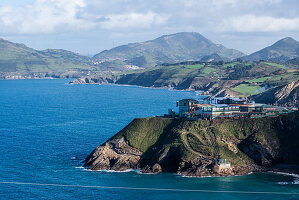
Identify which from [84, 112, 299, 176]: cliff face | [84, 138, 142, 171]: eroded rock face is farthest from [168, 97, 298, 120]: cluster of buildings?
[84, 138, 142, 171]: eroded rock face

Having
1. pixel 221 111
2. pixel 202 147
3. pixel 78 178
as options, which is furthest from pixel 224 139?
pixel 78 178

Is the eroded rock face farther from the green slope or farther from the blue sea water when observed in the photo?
the blue sea water

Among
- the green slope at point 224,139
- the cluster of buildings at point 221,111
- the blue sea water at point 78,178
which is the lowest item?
the blue sea water at point 78,178

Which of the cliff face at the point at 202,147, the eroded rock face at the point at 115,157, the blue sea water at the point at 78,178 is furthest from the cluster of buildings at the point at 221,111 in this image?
the blue sea water at the point at 78,178

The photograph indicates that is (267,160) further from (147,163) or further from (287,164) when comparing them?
(147,163)

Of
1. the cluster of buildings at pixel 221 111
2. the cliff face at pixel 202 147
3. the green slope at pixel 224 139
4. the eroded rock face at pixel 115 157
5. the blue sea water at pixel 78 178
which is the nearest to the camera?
the blue sea water at pixel 78 178

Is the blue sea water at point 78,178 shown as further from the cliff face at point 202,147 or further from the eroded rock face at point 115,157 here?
the cliff face at point 202,147

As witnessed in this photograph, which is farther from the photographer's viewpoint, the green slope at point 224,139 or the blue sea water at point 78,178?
the green slope at point 224,139

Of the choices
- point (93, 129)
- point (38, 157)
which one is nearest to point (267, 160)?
point (38, 157)
